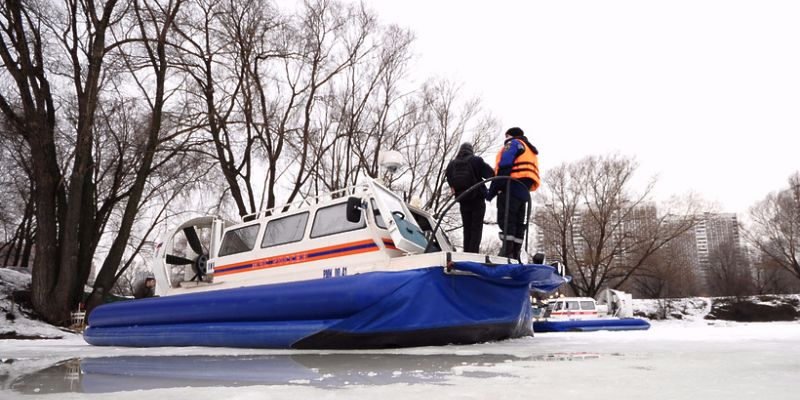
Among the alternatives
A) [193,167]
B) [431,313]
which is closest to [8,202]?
[193,167]

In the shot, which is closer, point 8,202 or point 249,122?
point 249,122

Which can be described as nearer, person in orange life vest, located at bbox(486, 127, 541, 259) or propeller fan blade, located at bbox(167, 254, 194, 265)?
person in orange life vest, located at bbox(486, 127, 541, 259)

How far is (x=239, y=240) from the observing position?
334 inches

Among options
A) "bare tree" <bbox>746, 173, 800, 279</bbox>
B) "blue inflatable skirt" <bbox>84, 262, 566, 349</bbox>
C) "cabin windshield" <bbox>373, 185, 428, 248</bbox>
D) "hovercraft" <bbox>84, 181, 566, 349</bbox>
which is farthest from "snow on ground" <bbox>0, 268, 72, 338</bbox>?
"bare tree" <bbox>746, 173, 800, 279</bbox>

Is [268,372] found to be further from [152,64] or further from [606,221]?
[606,221]

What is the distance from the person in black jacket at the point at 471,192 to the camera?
22.6ft

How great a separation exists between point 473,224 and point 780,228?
38226 mm

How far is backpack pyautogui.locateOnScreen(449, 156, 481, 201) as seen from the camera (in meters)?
6.97

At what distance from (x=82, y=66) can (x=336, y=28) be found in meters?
7.84

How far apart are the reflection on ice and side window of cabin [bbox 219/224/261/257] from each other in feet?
11.8

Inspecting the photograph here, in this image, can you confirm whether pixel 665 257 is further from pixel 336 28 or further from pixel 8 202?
pixel 8 202

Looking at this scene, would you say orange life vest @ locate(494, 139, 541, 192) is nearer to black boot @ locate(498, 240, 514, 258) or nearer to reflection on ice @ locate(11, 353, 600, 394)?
black boot @ locate(498, 240, 514, 258)

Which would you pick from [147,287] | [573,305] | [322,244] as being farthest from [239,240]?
[573,305]

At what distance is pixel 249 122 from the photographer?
1584 cm
